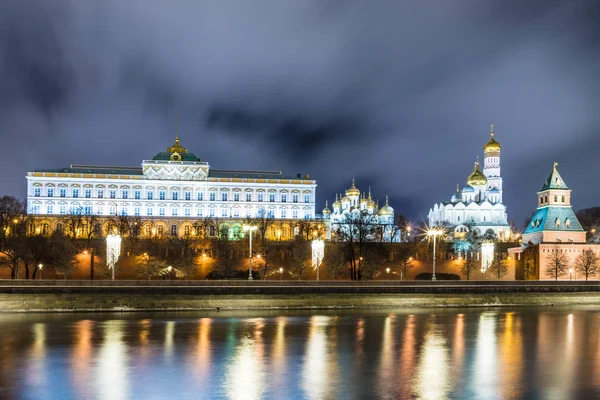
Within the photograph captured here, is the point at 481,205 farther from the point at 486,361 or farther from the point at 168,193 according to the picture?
the point at 486,361

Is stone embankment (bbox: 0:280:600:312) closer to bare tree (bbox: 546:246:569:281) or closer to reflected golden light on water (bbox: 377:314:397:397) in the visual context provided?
reflected golden light on water (bbox: 377:314:397:397)

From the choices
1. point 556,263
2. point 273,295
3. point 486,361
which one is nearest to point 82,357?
point 486,361

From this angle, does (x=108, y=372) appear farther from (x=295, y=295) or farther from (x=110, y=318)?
(x=295, y=295)

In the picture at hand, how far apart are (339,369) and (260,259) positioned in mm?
50789

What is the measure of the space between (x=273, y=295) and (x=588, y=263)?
132ft

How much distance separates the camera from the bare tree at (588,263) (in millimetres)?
70375

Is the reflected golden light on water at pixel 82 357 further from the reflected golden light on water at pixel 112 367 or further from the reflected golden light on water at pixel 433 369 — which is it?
the reflected golden light on water at pixel 433 369

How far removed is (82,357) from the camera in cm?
2583

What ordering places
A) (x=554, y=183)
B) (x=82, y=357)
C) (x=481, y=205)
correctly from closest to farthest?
(x=82, y=357)
(x=554, y=183)
(x=481, y=205)

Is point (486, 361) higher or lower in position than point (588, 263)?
lower

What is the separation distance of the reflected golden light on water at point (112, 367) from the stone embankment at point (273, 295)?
29.9ft

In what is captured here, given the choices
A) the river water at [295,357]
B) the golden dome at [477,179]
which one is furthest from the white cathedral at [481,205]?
the river water at [295,357]

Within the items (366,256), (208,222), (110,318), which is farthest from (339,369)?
(208,222)

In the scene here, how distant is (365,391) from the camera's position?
2039 centimetres
